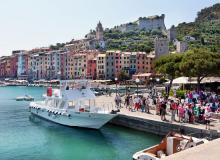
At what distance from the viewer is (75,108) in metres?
34.7

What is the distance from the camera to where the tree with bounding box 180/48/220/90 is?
43400 mm

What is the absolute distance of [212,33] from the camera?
180 m

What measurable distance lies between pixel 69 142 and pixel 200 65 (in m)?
20.5

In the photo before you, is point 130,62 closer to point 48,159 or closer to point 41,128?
point 41,128

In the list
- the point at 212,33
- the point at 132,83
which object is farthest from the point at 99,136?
the point at 212,33

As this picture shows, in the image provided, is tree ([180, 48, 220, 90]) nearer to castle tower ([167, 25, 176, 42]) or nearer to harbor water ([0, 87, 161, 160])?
harbor water ([0, 87, 161, 160])

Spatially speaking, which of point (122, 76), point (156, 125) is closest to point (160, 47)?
point (122, 76)

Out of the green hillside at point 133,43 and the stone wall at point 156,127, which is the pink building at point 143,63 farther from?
the stone wall at point 156,127

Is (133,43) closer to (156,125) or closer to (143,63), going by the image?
(143,63)

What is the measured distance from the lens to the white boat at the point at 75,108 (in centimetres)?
3247

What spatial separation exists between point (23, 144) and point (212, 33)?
16299cm

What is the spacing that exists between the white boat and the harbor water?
685 mm

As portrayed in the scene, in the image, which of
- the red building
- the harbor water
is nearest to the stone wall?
the harbor water

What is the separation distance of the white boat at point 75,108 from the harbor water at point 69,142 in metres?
0.68
